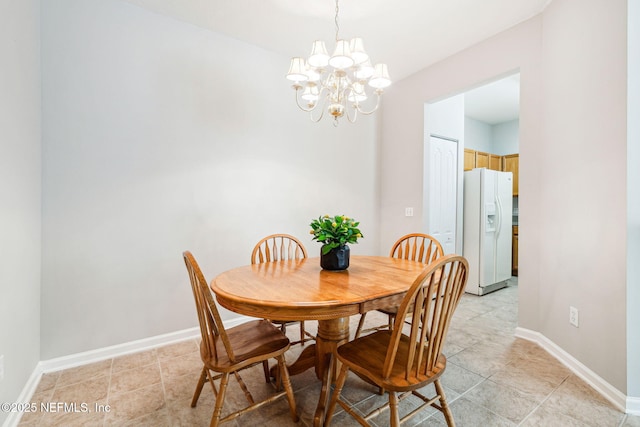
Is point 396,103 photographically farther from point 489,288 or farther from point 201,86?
point 489,288

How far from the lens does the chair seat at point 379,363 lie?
120cm

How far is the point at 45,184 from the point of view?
2.03 m

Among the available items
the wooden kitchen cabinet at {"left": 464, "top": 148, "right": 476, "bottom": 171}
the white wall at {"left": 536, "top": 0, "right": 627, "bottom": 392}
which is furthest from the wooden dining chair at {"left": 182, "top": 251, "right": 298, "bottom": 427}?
the wooden kitchen cabinet at {"left": 464, "top": 148, "right": 476, "bottom": 171}

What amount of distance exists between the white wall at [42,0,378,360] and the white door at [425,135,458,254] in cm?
164

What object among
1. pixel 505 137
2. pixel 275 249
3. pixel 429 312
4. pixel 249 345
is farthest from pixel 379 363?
pixel 505 137

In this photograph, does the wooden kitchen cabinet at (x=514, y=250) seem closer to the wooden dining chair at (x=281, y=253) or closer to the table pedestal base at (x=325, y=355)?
the wooden dining chair at (x=281, y=253)

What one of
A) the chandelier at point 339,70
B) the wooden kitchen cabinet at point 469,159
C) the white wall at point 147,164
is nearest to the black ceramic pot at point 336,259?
the chandelier at point 339,70

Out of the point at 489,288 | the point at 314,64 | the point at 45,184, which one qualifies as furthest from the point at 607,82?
the point at 45,184

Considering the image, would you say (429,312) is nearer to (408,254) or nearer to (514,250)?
(408,254)

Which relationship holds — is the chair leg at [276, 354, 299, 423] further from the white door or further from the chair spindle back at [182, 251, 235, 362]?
the white door

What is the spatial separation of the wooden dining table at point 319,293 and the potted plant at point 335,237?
0.23ft

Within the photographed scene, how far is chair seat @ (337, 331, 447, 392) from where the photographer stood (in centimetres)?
120

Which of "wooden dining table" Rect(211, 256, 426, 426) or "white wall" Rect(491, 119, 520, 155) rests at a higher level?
"white wall" Rect(491, 119, 520, 155)

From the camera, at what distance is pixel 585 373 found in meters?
1.93
